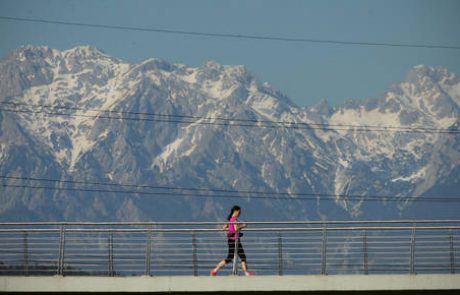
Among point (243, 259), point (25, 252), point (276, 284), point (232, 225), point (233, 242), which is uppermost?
point (232, 225)

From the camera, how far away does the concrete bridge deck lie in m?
31.6

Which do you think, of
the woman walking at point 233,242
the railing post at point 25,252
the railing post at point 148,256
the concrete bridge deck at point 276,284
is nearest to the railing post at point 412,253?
the concrete bridge deck at point 276,284

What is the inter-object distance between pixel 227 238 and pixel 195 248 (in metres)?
1.07

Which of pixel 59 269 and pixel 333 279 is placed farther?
pixel 59 269

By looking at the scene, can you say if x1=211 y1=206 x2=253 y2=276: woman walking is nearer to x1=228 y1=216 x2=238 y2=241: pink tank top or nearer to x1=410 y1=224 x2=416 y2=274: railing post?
x1=228 y1=216 x2=238 y2=241: pink tank top

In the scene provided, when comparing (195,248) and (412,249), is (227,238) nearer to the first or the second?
(195,248)

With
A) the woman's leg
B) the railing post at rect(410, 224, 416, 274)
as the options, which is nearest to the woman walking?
the woman's leg

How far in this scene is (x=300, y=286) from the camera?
104 ft

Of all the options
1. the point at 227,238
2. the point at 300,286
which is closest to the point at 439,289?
the point at 300,286

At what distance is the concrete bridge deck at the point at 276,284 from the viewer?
104 ft

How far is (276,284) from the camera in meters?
31.7

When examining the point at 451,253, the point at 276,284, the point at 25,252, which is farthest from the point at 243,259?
the point at 25,252

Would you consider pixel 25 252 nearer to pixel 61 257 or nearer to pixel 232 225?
pixel 61 257

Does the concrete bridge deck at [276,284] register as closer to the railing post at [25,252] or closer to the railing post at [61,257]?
the railing post at [61,257]
